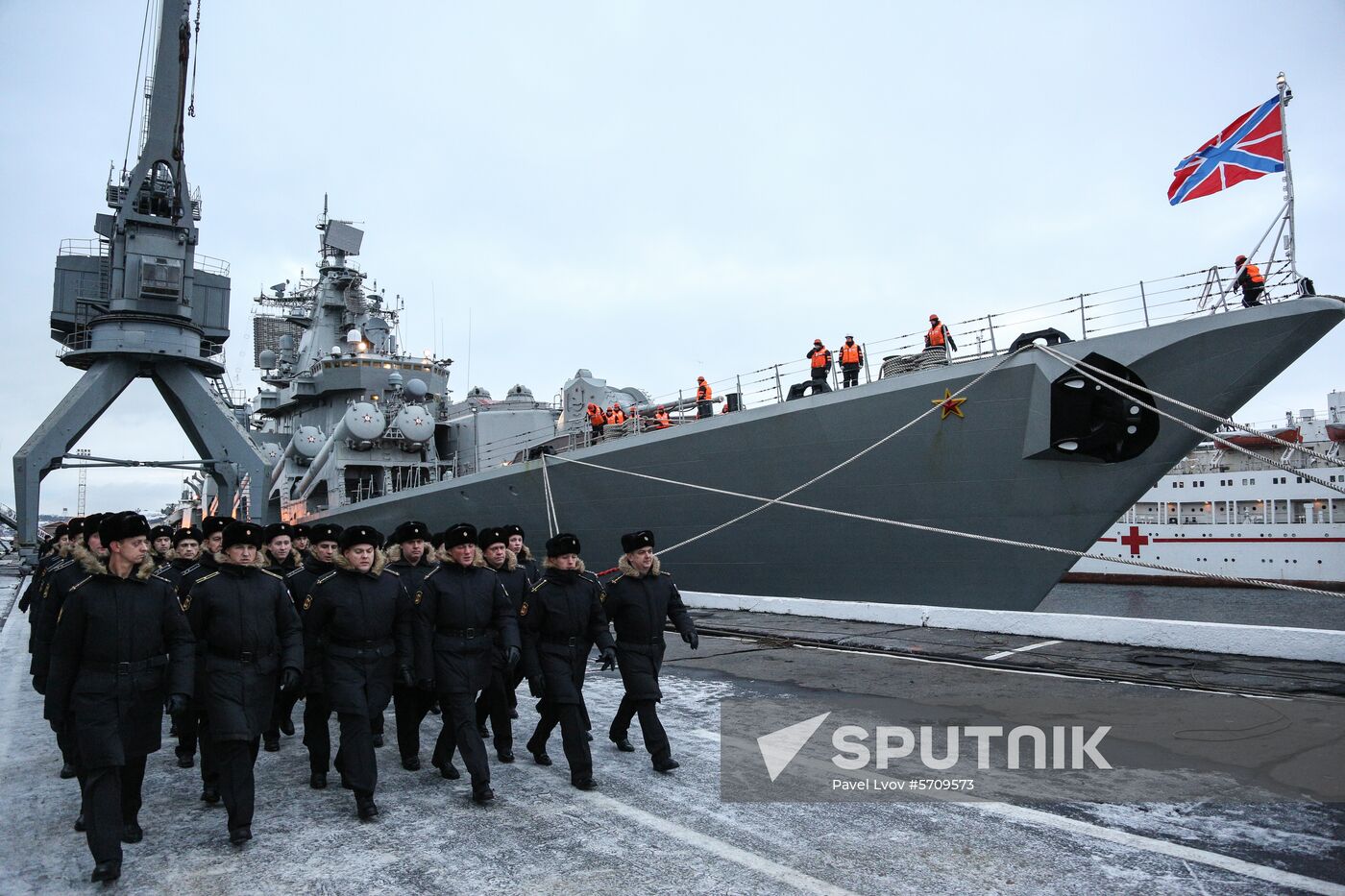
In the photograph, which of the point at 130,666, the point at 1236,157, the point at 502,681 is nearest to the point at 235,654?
the point at 130,666

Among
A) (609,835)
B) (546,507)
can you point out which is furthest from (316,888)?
(546,507)

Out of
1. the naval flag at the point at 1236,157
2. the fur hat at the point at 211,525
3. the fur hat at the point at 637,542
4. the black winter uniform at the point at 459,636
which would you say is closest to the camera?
the black winter uniform at the point at 459,636

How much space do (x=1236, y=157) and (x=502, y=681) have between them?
29.1 ft

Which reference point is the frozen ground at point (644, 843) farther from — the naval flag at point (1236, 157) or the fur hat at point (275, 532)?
the naval flag at point (1236, 157)

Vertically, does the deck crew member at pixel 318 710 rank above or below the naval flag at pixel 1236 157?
below

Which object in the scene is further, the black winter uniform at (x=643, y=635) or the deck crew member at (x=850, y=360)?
the deck crew member at (x=850, y=360)

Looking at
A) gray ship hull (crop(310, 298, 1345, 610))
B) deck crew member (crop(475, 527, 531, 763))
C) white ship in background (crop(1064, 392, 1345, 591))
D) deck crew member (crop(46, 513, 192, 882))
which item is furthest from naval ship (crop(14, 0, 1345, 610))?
white ship in background (crop(1064, 392, 1345, 591))

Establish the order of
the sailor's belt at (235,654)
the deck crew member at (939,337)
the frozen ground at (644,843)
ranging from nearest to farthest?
the frozen ground at (644,843) → the sailor's belt at (235,654) → the deck crew member at (939,337)

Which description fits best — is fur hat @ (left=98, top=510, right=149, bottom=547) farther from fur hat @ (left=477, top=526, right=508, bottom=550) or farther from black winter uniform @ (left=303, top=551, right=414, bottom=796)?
fur hat @ (left=477, top=526, right=508, bottom=550)

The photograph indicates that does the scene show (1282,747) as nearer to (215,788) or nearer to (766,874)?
(766,874)

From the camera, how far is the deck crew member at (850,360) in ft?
37.8

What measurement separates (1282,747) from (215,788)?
576 centimetres

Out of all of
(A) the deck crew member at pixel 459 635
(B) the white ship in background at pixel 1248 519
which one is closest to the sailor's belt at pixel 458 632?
(A) the deck crew member at pixel 459 635

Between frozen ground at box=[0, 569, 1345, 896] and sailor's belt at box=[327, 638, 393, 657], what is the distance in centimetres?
76
